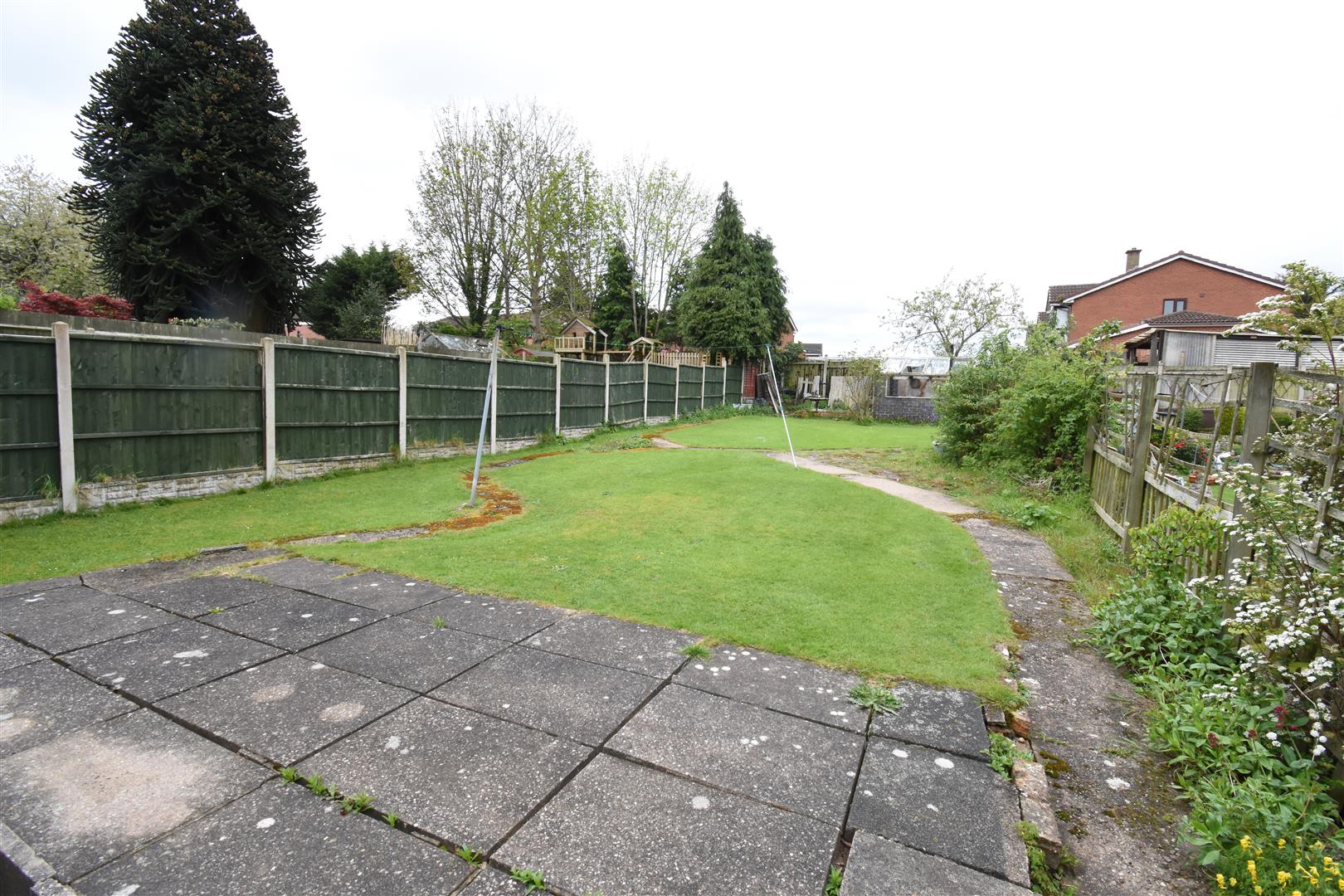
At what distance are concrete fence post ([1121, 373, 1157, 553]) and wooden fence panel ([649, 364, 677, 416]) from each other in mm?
14360

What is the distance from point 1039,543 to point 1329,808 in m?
4.49

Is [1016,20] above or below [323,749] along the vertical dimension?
above

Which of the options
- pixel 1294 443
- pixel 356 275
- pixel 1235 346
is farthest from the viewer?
pixel 356 275

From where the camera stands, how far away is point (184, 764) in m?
2.25

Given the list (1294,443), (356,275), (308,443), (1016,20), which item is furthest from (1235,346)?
(356,275)

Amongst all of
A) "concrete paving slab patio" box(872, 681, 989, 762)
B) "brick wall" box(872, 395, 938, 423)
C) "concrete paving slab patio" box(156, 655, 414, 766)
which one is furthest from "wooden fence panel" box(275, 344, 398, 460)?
"brick wall" box(872, 395, 938, 423)

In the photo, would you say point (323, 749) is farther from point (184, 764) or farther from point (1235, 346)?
point (1235, 346)

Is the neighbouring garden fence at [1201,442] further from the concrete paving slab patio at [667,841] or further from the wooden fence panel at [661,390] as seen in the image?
the wooden fence panel at [661,390]

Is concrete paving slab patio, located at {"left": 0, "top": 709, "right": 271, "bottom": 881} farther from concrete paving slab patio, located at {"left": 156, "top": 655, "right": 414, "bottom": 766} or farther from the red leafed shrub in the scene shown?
the red leafed shrub

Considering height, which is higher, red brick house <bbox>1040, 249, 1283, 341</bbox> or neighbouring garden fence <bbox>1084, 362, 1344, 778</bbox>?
red brick house <bbox>1040, 249, 1283, 341</bbox>

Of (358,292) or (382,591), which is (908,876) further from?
(358,292)

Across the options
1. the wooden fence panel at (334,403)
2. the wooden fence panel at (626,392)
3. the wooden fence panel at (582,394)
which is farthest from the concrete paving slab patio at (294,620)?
the wooden fence panel at (626,392)

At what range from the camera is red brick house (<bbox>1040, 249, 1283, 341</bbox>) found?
28719mm

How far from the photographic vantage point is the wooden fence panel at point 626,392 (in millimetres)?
16750
